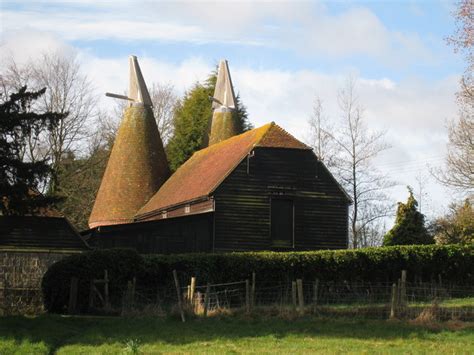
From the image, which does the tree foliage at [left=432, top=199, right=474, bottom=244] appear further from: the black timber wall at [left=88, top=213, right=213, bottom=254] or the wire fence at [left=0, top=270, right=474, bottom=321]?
the black timber wall at [left=88, top=213, right=213, bottom=254]

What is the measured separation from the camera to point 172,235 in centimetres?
3434

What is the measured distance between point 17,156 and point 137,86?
81.6 ft

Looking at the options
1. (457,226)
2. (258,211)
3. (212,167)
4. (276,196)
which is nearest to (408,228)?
(457,226)

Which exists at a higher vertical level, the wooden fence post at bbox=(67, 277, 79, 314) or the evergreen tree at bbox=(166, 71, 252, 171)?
the evergreen tree at bbox=(166, 71, 252, 171)

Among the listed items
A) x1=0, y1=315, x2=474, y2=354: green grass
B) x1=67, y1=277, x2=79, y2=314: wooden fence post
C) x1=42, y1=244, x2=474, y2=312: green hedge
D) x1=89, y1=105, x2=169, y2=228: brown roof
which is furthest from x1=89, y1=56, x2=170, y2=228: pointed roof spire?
x1=0, y1=315, x2=474, y2=354: green grass

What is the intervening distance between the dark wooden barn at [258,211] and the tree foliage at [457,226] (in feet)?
24.8

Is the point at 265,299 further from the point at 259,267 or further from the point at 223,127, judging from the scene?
the point at 223,127

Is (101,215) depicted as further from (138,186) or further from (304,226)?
(304,226)

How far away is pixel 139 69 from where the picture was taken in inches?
2009

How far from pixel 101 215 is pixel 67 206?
8075mm

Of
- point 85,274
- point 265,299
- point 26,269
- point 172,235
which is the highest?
point 172,235

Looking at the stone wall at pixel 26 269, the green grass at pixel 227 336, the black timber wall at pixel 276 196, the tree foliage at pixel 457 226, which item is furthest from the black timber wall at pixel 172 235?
the tree foliage at pixel 457 226

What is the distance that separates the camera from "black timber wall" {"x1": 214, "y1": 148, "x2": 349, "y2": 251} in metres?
35.3

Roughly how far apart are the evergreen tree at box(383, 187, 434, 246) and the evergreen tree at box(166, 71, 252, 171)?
48.3 ft
